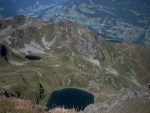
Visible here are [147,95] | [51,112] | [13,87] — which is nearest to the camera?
[51,112]

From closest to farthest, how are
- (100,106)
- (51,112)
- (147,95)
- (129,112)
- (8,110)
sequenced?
(8,110), (51,112), (129,112), (147,95), (100,106)

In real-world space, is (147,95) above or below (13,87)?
above

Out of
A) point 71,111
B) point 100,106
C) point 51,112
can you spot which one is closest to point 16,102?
point 51,112

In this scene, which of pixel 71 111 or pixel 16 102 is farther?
pixel 71 111

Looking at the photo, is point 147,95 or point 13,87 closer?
point 147,95

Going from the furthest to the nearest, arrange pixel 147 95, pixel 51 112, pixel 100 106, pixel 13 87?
pixel 13 87
pixel 100 106
pixel 147 95
pixel 51 112

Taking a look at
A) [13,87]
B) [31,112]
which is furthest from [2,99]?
[13,87]

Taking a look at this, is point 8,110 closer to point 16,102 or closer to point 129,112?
point 16,102

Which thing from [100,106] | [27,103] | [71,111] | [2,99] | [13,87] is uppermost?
[2,99]

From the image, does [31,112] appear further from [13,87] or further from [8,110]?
[13,87]
